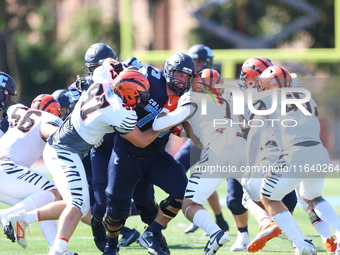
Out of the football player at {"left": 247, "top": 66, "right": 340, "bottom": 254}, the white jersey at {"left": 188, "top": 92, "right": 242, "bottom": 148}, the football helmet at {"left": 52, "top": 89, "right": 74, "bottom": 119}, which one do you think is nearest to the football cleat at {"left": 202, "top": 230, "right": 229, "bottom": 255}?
the football player at {"left": 247, "top": 66, "right": 340, "bottom": 254}

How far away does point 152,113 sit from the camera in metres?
5.49

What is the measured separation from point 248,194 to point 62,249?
1.77m

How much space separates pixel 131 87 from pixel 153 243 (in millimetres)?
1490

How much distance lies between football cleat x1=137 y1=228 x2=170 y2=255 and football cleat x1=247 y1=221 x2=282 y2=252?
79 centimetres

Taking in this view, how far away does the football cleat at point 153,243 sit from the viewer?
222 inches

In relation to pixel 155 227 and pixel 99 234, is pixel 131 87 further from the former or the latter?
pixel 99 234

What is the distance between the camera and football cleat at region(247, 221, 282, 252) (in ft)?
18.0

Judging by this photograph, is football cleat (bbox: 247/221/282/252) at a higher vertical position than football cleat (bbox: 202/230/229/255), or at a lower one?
lower

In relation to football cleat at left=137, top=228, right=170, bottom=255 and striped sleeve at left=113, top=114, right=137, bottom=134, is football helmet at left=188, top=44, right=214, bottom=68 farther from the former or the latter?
striped sleeve at left=113, top=114, right=137, bottom=134

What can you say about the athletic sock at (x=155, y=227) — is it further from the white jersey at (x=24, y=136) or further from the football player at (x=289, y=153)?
the white jersey at (x=24, y=136)

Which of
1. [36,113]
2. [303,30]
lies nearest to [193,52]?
[36,113]

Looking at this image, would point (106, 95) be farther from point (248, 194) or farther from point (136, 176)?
point (248, 194)

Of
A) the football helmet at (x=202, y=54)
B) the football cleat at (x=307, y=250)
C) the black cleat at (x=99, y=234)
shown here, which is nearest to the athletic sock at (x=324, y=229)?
the football cleat at (x=307, y=250)

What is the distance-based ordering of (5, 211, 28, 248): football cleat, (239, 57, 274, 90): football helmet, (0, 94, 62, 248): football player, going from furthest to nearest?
1. (239, 57, 274, 90): football helmet
2. (0, 94, 62, 248): football player
3. (5, 211, 28, 248): football cleat
